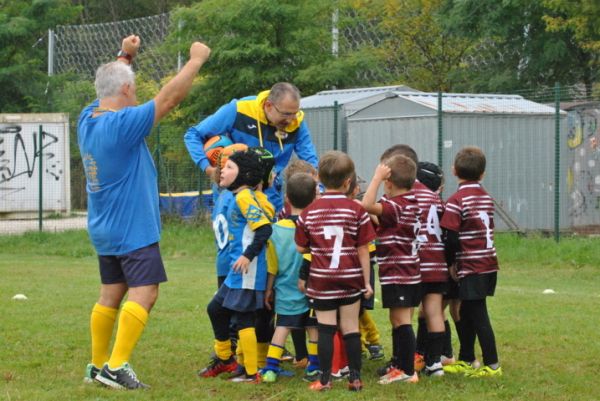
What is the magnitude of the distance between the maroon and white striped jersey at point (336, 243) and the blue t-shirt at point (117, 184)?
1.05 metres

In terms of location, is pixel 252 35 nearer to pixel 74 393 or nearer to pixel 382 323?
pixel 382 323

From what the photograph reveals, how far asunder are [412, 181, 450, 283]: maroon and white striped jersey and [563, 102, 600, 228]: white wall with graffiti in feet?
37.1

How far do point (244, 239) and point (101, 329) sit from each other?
1.11 m

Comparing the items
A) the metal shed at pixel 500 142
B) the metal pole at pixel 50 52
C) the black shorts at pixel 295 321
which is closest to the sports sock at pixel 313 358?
the black shorts at pixel 295 321

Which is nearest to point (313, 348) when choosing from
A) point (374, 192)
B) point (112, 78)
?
point (374, 192)

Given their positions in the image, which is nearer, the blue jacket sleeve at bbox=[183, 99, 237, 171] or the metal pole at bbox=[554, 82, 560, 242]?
the blue jacket sleeve at bbox=[183, 99, 237, 171]

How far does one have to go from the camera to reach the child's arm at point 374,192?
663 centimetres

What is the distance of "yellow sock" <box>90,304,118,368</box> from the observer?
6816mm

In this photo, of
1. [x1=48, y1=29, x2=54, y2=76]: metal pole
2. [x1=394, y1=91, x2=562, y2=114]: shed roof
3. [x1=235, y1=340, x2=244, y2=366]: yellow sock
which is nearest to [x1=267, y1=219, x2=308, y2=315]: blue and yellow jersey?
[x1=235, y1=340, x2=244, y2=366]: yellow sock

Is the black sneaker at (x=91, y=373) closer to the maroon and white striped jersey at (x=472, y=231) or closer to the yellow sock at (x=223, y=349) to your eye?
the yellow sock at (x=223, y=349)

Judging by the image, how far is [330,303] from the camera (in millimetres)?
6602

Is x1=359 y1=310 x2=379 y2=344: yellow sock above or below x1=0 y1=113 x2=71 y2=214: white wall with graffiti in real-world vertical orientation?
below

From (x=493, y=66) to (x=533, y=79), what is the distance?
146cm

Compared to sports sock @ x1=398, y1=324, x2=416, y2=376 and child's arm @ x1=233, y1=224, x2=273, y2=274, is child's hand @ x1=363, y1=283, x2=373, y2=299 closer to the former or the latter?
sports sock @ x1=398, y1=324, x2=416, y2=376
